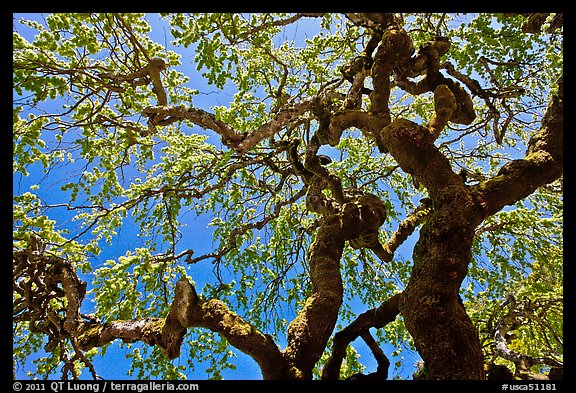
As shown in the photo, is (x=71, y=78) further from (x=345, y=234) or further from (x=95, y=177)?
(x=345, y=234)

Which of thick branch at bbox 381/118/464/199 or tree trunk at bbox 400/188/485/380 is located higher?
thick branch at bbox 381/118/464/199

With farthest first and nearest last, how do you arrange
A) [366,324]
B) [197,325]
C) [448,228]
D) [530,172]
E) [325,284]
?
[366,324] → [325,284] → [530,172] → [197,325] → [448,228]

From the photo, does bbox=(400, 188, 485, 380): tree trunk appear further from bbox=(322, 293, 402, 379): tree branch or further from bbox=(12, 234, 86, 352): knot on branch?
bbox=(12, 234, 86, 352): knot on branch

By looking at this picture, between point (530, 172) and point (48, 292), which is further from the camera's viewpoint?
point (48, 292)

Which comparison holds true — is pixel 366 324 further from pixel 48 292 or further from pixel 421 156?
pixel 48 292

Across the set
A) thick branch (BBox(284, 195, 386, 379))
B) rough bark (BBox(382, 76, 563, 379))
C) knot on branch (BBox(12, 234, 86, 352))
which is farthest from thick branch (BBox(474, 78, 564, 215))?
knot on branch (BBox(12, 234, 86, 352))

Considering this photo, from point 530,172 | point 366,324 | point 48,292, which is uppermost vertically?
point 530,172

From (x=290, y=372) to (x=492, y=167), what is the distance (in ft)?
33.7

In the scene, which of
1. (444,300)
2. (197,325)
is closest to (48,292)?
(197,325)

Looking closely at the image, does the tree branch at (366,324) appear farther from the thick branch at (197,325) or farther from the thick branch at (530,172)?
the thick branch at (530,172)

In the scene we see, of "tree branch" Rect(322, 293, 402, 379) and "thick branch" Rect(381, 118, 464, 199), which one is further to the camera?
"tree branch" Rect(322, 293, 402, 379)

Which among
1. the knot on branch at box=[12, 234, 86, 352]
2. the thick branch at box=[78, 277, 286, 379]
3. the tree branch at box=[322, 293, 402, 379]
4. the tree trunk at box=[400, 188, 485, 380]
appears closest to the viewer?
the tree trunk at box=[400, 188, 485, 380]

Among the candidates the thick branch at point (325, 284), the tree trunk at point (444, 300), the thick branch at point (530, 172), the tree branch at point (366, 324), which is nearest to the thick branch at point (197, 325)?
the thick branch at point (325, 284)
